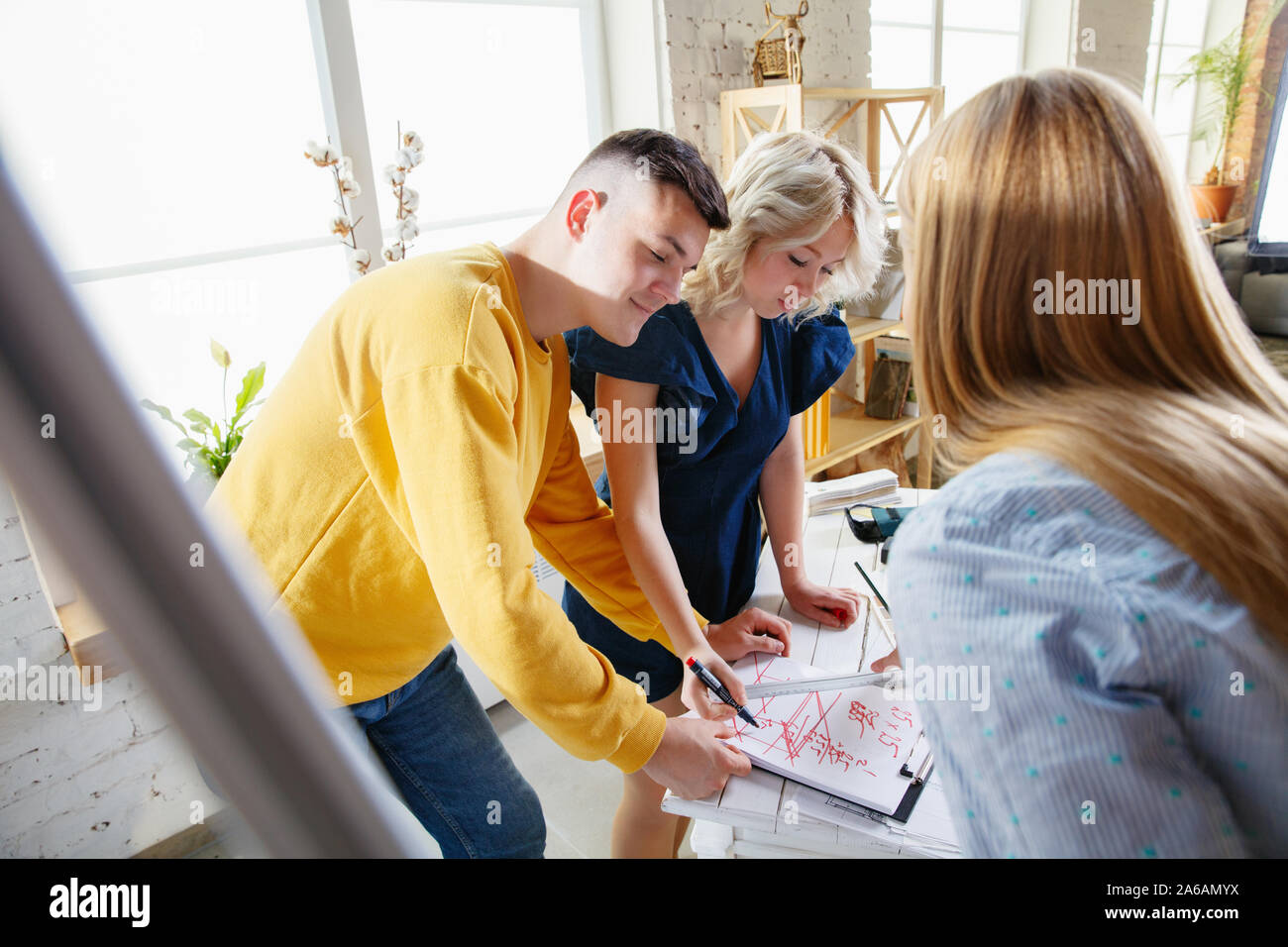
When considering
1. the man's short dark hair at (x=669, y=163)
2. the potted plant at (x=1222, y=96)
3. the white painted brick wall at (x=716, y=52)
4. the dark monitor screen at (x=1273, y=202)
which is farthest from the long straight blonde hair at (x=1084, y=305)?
the potted plant at (x=1222, y=96)

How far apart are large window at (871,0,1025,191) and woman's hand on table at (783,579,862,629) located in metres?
2.88

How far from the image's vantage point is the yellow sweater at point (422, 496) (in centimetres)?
80

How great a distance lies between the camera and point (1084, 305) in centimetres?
61

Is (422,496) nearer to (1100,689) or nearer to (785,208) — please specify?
(1100,689)

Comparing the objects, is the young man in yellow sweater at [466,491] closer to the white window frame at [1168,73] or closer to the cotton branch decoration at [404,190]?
the cotton branch decoration at [404,190]

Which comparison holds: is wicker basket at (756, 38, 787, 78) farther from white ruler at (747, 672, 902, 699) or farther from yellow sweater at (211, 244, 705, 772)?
white ruler at (747, 672, 902, 699)

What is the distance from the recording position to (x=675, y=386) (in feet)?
4.15

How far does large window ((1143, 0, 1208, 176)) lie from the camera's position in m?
5.64

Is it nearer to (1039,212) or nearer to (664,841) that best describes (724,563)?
(664,841)

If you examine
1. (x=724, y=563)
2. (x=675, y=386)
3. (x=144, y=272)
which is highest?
(x=144, y=272)

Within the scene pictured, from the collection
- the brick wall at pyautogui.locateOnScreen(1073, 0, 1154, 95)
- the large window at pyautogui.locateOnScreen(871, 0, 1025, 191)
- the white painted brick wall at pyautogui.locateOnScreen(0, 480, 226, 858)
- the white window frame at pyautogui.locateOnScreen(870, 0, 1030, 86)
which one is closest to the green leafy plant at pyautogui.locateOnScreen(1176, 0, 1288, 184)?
the brick wall at pyautogui.locateOnScreen(1073, 0, 1154, 95)
